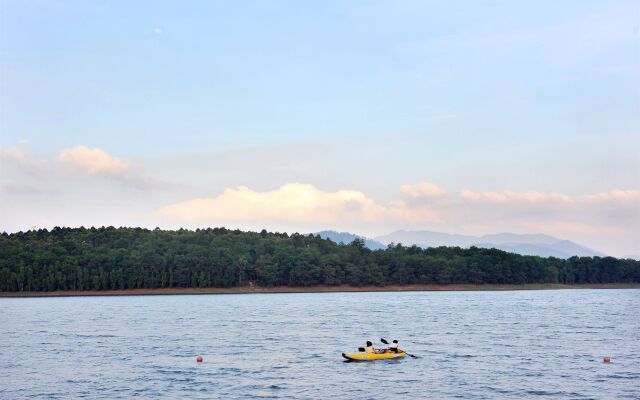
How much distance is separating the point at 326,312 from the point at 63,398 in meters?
101

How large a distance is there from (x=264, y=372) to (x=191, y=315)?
84.5m

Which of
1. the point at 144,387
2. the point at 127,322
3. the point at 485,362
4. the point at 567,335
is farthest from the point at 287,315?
the point at 144,387

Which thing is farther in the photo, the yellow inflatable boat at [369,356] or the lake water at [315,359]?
the yellow inflatable boat at [369,356]

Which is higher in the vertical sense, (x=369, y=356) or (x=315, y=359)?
(x=369, y=356)

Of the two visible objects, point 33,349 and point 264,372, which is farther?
point 33,349

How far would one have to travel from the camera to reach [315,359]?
76625mm

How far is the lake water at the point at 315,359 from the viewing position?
2344 inches

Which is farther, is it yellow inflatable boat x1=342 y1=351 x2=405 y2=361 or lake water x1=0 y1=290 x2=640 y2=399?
yellow inflatable boat x1=342 y1=351 x2=405 y2=361

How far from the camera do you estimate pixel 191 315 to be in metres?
149

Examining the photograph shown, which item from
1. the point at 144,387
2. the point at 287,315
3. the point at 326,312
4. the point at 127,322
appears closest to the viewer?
the point at 144,387

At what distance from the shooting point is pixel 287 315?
145875mm

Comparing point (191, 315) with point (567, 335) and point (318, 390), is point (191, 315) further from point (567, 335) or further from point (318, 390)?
point (318, 390)

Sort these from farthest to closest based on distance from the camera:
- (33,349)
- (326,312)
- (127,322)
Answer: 1. (326,312)
2. (127,322)
3. (33,349)

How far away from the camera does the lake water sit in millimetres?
59531
